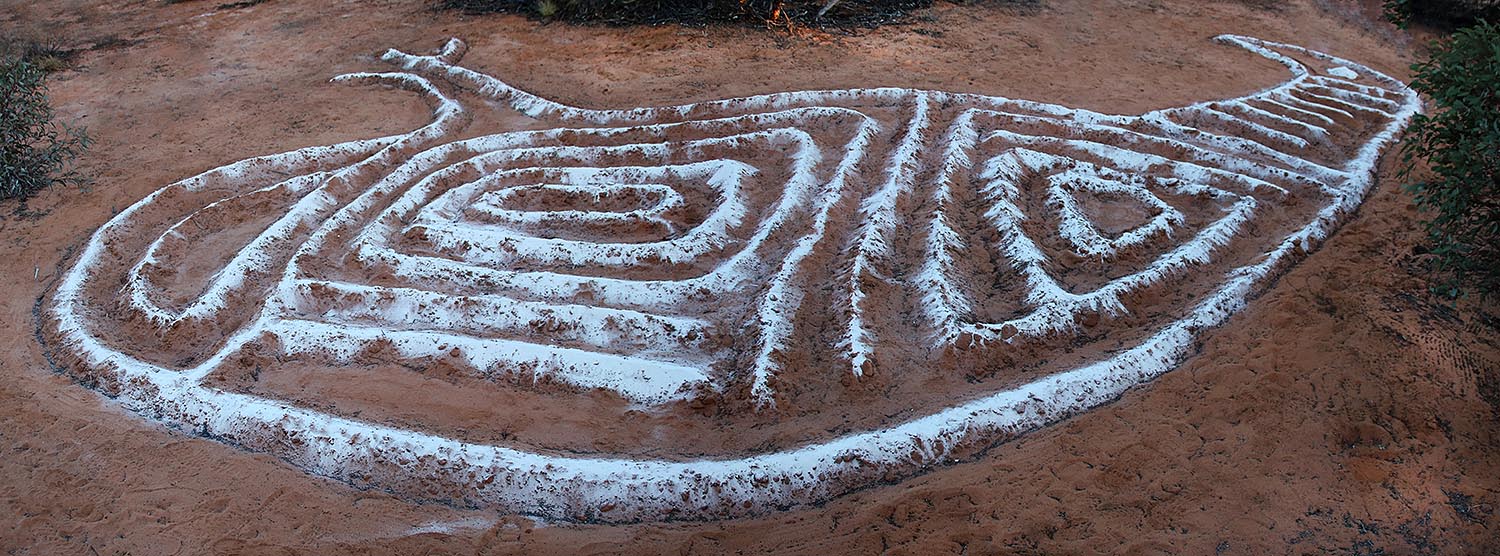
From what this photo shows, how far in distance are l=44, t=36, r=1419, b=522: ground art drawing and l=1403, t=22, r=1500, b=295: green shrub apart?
0.93 m

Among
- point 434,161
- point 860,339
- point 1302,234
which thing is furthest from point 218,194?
point 1302,234

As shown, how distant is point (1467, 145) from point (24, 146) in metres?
8.71

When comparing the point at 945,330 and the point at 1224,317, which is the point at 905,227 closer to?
the point at 945,330

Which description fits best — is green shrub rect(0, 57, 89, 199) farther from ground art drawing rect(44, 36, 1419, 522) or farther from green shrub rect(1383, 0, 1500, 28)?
green shrub rect(1383, 0, 1500, 28)

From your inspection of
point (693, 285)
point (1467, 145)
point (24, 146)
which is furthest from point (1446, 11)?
point (24, 146)

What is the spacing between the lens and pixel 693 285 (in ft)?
16.0

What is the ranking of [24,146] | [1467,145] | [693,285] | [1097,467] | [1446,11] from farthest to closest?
[1446,11] < [24,146] < [693,285] < [1467,145] < [1097,467]

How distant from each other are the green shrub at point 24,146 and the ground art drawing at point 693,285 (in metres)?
1.05

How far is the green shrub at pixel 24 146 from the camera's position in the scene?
6277 mm

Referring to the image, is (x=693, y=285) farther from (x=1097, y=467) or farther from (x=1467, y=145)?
(x=1467, y=145)

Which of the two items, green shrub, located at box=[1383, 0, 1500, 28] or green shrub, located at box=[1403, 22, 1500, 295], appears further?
green shrub, located at box=[1383, 0, 1500, 28]

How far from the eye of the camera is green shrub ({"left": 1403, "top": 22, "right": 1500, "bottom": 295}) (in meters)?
3.92

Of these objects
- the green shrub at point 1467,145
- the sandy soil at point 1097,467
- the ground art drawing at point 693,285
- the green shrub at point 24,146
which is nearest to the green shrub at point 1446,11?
the ground art drawing at point 693,285

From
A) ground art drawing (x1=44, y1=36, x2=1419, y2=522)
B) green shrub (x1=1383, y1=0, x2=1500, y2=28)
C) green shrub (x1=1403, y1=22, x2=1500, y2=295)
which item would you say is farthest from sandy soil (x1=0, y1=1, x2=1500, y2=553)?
green shrub (x1=1383, y1=0, x2=1500, y2=28)
